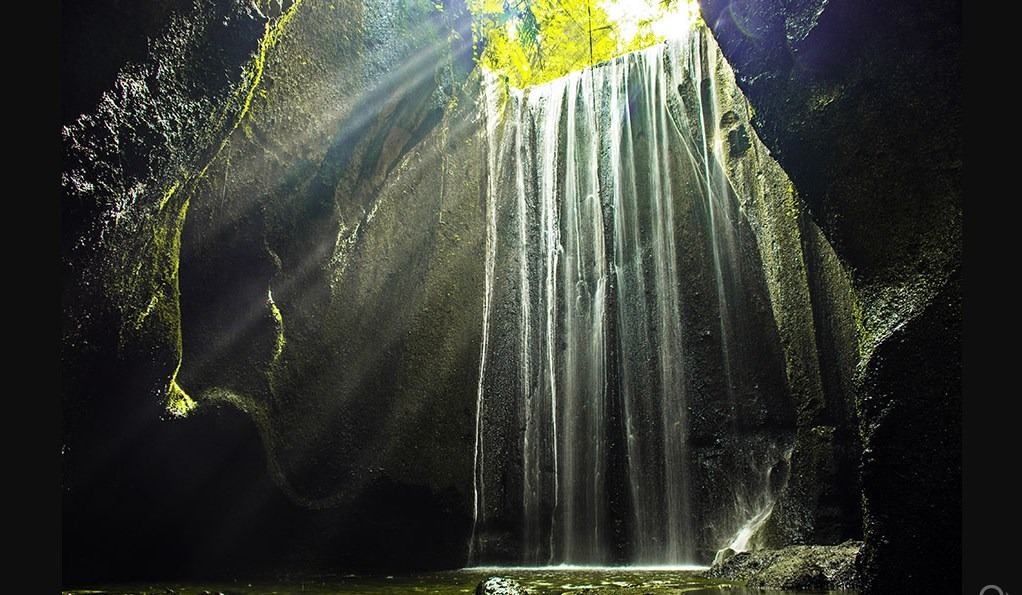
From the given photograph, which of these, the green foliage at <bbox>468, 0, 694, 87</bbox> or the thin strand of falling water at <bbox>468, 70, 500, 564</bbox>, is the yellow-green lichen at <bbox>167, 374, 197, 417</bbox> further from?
the green foliage at <bbox>468, 0, 694, 87</bbox>

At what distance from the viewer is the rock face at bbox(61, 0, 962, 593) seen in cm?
396

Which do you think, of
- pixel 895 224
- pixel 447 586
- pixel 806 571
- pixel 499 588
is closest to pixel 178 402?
pixel 447 586

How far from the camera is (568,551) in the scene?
408 inches

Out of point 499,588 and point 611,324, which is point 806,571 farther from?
point 611,324

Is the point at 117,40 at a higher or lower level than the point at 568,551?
higher

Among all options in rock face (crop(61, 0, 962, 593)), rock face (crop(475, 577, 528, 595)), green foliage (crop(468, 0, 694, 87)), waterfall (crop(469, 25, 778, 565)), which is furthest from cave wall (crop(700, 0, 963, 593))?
green foliage (crop(468, 0, 694, 87))

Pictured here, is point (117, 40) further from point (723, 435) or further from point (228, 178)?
point (723, 435)

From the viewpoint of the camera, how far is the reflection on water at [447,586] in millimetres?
5778

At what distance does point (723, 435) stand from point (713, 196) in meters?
3.49

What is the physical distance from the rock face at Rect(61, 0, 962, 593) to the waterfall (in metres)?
0.61

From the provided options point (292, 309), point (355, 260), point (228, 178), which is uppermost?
point (228, 178)

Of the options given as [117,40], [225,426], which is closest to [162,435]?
[225,426]

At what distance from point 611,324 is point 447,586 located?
5.43 metres

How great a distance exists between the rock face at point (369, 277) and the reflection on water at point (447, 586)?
3.44 ft
